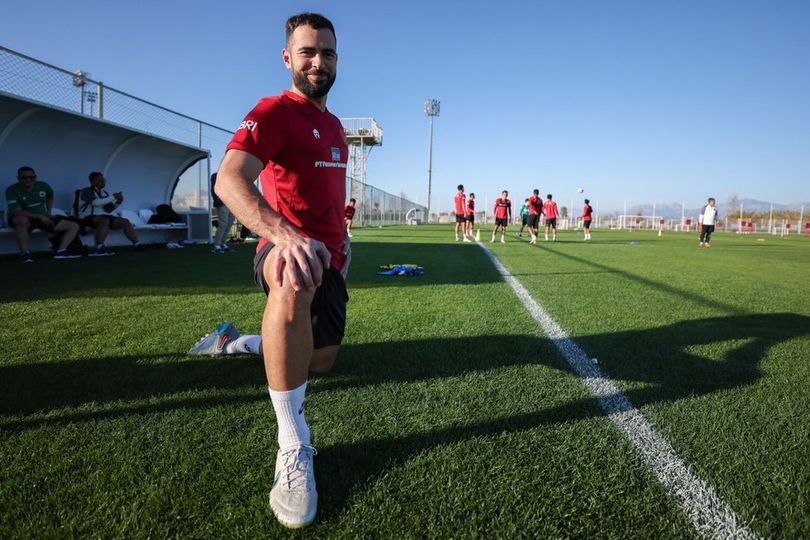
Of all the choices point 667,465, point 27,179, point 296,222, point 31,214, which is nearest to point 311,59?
point 296,222

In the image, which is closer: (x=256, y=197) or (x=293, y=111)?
(x=256, y=197)

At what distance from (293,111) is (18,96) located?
27.4ft

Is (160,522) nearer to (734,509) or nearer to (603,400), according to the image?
(734,509)

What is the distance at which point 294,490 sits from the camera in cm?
149

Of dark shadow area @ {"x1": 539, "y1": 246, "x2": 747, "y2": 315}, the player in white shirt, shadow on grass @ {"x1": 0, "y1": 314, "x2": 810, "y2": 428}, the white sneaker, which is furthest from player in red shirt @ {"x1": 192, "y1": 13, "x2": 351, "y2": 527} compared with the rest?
the player in white shirt

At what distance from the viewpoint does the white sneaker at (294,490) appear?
142 centimetres

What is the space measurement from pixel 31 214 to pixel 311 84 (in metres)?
8.87

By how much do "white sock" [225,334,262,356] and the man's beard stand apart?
1.63 metres

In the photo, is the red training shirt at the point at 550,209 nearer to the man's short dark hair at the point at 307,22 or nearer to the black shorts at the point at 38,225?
the black shorts at the point at 38,225

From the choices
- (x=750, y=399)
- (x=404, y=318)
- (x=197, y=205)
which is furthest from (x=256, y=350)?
(x=197, y=205)

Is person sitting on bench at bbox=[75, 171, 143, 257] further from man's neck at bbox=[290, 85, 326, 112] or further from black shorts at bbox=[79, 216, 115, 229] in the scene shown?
man's neck at bbox=[290, 85, 326, 112]

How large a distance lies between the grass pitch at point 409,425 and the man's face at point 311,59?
61.2 inches

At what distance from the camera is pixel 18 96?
297 inches

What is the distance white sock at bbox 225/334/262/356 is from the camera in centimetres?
301
